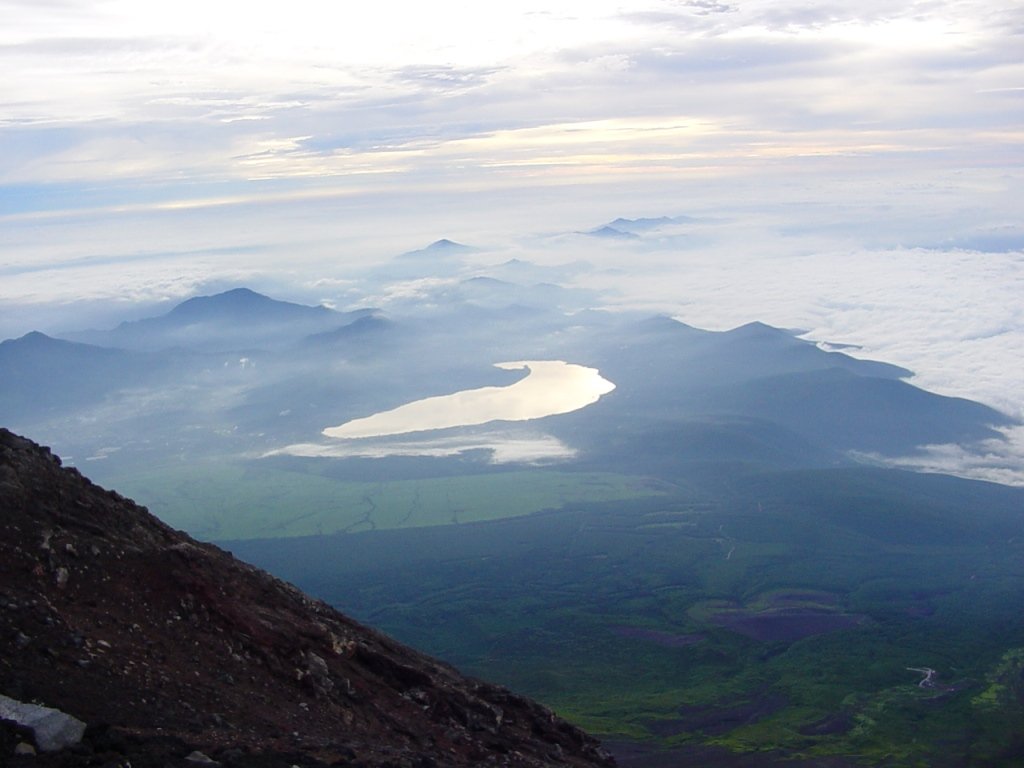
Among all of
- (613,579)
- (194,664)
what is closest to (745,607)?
(613,579)

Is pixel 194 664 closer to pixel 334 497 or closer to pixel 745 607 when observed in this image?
pixel 745 607

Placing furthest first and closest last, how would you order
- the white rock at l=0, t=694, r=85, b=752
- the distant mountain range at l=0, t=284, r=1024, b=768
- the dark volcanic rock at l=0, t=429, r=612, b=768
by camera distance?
the distant mountain range at l=0, t=284, r=1024, b=768 → the dark volcanic rock at l=0, t=429, r=612, b=768 → the white rock at l=0, t=694, r=85, b=752

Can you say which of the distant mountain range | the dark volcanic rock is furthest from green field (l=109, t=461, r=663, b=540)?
the dark volcanic rock

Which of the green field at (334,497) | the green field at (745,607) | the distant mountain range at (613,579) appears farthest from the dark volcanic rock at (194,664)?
the green field at (334,497)

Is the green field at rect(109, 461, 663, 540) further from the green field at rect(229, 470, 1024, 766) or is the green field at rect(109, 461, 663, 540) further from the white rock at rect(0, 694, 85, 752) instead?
the white rock at rect(0, 694, 85, 752)

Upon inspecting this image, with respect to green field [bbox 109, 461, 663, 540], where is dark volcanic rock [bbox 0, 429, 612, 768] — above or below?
above
